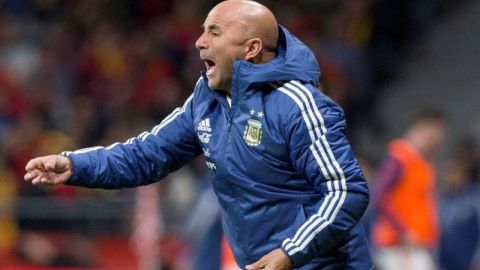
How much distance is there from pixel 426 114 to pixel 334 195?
4821 mm

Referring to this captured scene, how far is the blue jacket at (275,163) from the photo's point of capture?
17.3ft

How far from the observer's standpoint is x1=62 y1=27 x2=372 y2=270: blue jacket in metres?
5.28

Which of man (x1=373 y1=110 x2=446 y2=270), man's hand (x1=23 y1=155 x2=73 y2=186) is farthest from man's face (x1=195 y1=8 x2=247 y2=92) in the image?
man (x1=373 y1=110 x2=446 y2=270)

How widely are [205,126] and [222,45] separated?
36cm

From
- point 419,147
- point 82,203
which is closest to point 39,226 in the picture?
point 82,203

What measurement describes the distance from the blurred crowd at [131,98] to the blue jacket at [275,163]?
3547 millimetres

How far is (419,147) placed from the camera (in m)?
10.1

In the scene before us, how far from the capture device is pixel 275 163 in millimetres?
5465

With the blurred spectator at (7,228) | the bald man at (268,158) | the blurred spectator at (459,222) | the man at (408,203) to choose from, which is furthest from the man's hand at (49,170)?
the blurred spectator at (459,222)

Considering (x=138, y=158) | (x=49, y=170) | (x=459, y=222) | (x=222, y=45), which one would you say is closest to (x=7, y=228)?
(x=459, y=222)

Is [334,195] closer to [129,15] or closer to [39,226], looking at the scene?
[39,226]

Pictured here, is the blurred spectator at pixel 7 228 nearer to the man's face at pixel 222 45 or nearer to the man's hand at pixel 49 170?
the man's hand at pixel 49 170

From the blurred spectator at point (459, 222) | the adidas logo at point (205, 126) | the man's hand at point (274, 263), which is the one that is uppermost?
the adidas logo at point (205, 126)

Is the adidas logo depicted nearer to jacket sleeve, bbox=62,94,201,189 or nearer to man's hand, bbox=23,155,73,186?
jacket sleeve, bbox=62,94,201,189
